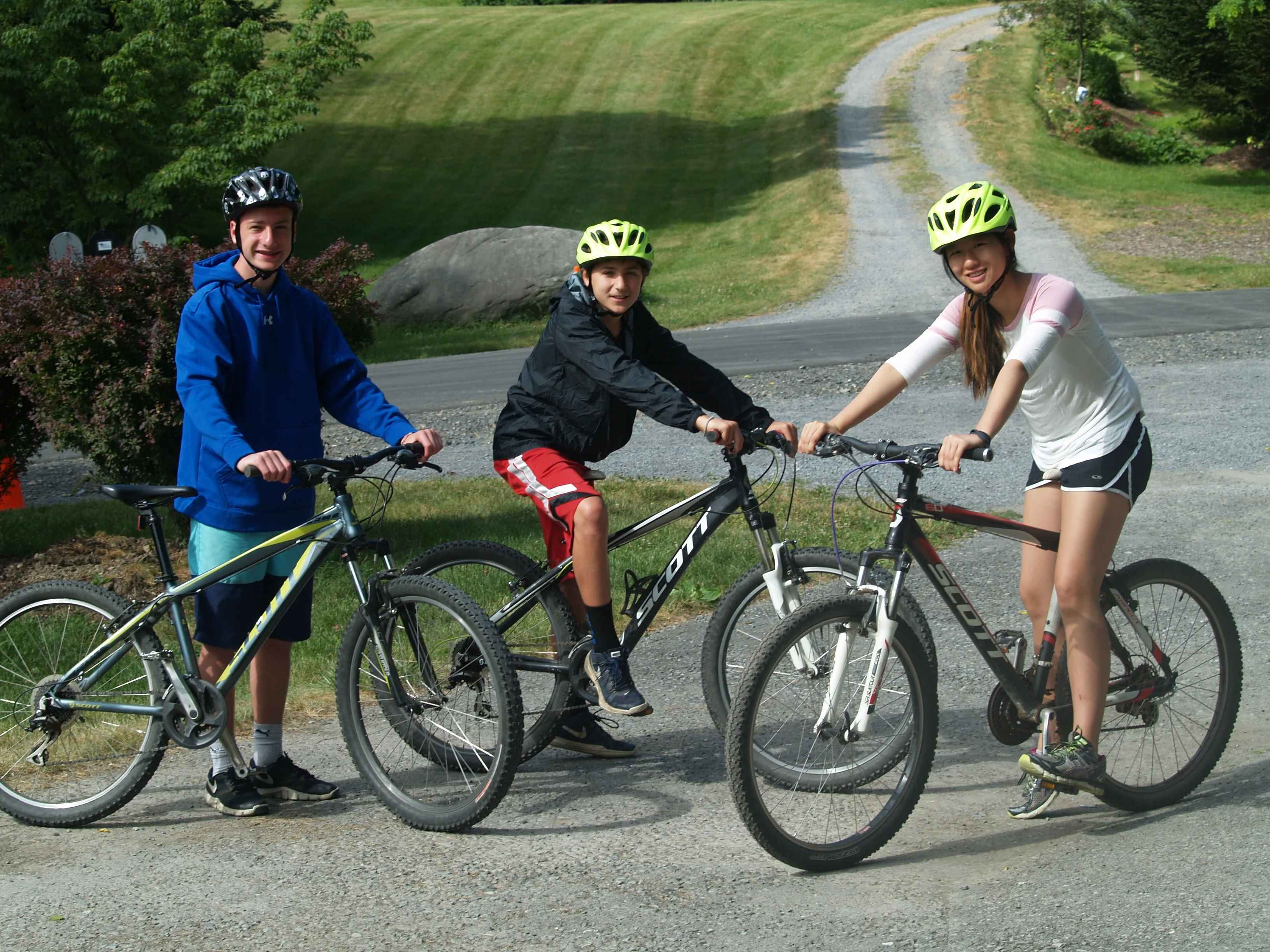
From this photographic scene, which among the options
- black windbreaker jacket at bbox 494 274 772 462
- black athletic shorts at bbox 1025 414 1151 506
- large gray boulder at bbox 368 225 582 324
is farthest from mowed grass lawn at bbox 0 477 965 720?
large gray boulder at bbox 368 225 582 324

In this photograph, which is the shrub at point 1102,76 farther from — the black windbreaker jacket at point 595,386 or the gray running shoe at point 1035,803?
the gray running shoe at point 1035,803

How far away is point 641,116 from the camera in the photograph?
45250 millimetres

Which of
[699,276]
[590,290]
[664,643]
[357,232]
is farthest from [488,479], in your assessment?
[357,232]

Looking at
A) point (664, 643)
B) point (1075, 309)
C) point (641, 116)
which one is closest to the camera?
point (1075, 309)

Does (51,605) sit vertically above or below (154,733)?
above

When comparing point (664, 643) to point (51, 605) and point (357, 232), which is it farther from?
point (357, 232)

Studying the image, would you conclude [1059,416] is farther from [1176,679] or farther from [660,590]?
[660,590]

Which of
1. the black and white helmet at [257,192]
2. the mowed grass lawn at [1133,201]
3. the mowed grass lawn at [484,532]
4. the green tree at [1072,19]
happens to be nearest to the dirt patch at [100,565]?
the mowed grass lawn at [484,532]

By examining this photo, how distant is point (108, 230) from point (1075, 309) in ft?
82.9

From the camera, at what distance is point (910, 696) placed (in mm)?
4160

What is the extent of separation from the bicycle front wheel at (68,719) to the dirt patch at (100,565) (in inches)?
114

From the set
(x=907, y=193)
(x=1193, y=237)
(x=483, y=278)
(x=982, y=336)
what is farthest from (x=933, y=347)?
(x=907, y=193)

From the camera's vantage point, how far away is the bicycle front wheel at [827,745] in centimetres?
390

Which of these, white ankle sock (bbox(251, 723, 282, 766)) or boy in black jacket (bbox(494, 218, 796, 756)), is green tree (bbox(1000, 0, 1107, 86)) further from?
white ankle sock (bbox(251, 723, 282, 766))
